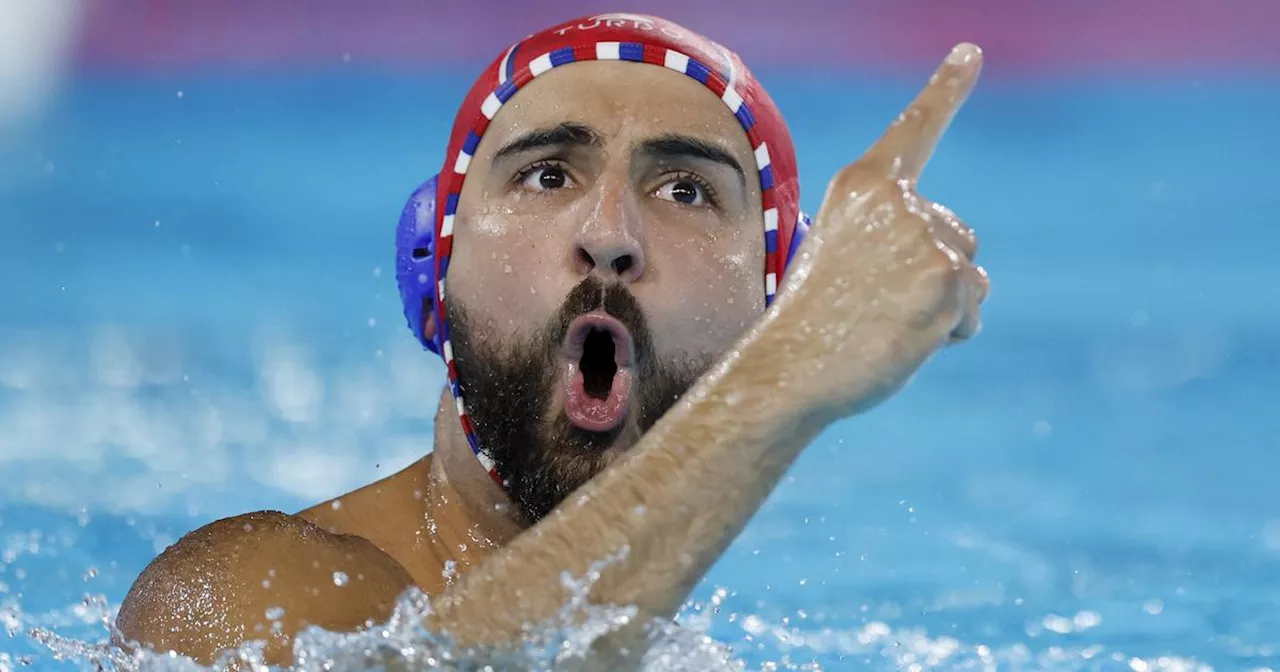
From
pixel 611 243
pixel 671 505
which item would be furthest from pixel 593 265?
pixel 671 505

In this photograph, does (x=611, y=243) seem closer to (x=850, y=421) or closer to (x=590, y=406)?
(x=590, y=406)

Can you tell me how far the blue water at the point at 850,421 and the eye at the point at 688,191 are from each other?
42.3 inches

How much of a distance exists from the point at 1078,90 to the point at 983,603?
19.0 ft

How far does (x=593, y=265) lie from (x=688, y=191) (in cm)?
19

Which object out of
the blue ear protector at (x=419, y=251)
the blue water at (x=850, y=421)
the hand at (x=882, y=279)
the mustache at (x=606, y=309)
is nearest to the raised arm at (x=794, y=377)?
the hand at (x=882, y=279)

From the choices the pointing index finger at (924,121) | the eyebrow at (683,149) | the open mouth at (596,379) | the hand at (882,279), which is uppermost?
the eyebrow at (683,149)

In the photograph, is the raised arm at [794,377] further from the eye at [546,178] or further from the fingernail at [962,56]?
the eye at [546,178]

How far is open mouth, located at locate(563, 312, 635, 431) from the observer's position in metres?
1.95

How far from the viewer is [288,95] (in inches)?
335

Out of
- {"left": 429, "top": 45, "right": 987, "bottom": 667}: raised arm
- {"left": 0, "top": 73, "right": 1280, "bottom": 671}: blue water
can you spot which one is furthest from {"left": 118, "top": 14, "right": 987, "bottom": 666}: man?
{"left": 0, "top": 73, "right": 1280, "bottom": 671}: blue water

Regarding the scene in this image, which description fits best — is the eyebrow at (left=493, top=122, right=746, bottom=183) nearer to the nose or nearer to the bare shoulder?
the nose

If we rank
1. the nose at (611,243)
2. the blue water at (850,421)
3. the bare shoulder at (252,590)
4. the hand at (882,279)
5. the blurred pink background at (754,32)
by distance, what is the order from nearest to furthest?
the hand at (882,279), the bare shoulder at (252,590), the nose at (611,243), the blue water at (850,421), the blurred pink background at (754,32)

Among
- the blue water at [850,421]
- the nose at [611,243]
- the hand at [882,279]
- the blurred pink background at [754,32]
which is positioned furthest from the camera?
the blurred pink background at [754,32]

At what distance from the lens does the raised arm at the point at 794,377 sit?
4.63ft
